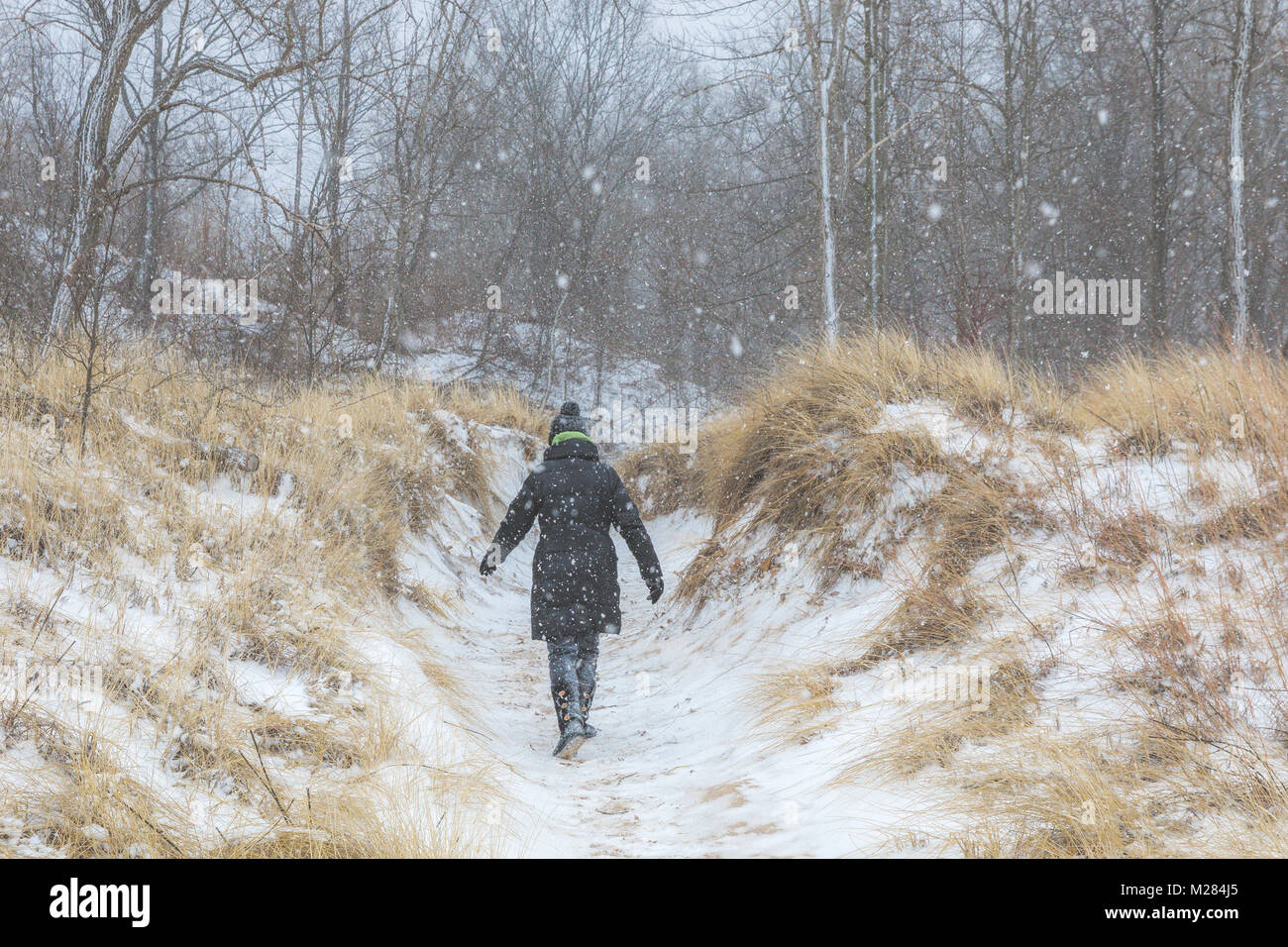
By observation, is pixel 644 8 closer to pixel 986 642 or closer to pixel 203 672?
pixel 986 642

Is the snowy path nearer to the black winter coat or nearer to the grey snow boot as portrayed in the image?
the grey snow boot

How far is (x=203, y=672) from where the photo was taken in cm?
367

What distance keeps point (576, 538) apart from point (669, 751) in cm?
148

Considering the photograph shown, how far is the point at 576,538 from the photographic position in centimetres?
520

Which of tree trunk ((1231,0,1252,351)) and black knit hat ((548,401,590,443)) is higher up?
tree trunk ((1231,0,1252,351))

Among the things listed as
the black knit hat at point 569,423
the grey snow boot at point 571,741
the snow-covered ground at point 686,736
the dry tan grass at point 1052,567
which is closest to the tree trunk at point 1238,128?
the dry tan grass at point 1052,567

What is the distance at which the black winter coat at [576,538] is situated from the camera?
5.07 metres

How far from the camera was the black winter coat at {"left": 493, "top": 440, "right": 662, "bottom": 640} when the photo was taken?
5.07 meters

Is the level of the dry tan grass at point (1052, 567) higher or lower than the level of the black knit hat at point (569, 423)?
lower

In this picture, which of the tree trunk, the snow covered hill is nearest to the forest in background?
the tree trunk

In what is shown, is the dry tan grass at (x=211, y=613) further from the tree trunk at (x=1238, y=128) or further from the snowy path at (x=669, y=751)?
the tree trunk at (x=1238, y=128)

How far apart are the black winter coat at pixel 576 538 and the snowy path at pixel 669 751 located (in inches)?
27.5

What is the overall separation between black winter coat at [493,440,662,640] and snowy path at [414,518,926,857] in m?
0.70
